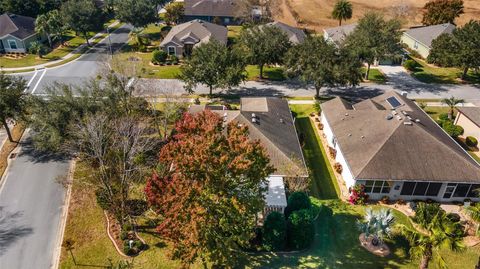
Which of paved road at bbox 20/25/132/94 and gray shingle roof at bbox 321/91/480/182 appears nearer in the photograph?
gray shingle roof at bbox 321/91/480/182

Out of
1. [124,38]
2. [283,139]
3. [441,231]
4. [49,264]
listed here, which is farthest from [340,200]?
[124,38]

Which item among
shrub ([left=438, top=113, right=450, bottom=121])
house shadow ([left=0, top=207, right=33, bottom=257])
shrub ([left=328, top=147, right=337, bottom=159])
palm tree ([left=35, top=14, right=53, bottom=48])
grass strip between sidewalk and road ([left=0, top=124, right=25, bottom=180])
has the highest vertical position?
palm tree ([left=35, top=14, right=53, bottom=48])

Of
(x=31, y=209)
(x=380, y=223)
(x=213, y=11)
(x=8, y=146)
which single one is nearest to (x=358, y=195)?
(x=380, y=223)

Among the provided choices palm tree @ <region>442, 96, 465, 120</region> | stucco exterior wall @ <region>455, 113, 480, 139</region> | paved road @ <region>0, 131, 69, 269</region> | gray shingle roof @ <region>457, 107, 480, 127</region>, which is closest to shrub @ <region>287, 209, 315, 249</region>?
paved road @ <region>0, 131, 69, 269</region>

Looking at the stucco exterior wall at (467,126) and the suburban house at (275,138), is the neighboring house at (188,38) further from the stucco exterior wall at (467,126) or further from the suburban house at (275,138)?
the stucco exterior wall at (467,126)

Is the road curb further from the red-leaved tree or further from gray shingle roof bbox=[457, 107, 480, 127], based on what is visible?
gray shingle roof bbox=[457, 107, 480, 127]

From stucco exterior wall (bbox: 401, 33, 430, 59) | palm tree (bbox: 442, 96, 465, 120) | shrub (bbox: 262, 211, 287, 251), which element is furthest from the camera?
stucco exterior wall (bbox: 401, 33, 430, 59)

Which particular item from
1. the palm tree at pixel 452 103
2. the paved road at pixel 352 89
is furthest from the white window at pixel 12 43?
the palm tree at pixel 452 103
